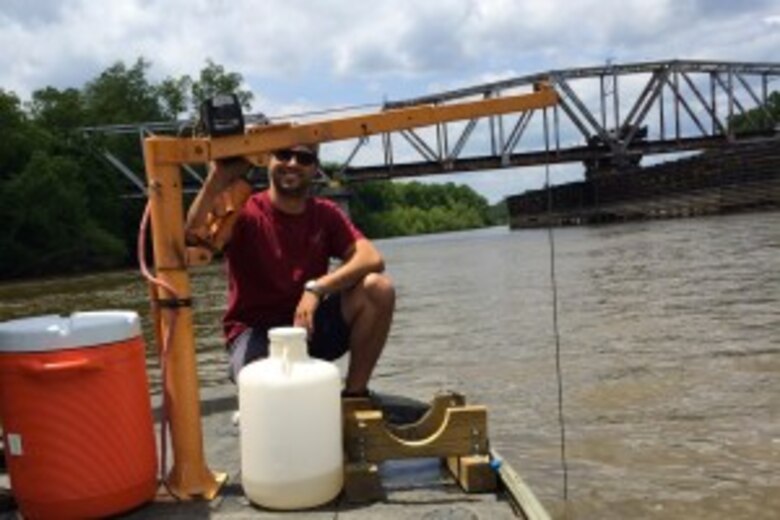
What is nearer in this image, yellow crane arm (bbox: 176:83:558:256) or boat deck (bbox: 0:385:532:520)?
boat deck (bbox: 0:385:532:520)

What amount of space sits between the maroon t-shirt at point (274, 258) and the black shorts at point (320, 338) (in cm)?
7

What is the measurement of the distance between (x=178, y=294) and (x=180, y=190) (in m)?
0.44

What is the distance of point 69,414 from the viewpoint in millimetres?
3623

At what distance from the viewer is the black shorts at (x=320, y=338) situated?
480 cm

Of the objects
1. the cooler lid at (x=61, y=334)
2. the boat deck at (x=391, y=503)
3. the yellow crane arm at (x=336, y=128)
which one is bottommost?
the boat deck at (x=391, y=503)

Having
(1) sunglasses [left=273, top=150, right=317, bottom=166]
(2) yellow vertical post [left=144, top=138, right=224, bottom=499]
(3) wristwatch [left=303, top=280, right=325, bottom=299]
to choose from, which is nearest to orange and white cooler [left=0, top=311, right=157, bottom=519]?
(2) yellow vertical post [left=144, top=138, right=224, bottom=499]

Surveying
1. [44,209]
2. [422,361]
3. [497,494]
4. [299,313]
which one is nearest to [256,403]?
[299,313]

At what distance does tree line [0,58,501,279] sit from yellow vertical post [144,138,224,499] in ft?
174

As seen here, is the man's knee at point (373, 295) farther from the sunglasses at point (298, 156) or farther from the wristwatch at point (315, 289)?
the sunglasses at point (298, 156)

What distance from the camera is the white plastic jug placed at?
3.75m

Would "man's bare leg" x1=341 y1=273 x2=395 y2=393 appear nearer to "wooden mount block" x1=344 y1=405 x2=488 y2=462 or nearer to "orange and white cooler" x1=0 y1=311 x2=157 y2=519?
"wooden mount block" x1=344 y1=405 x2=488 y2=462

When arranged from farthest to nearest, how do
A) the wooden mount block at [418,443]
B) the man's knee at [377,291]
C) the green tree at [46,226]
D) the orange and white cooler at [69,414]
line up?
the green tree at [46,226] → the man's knee at [377,291] → the wooden mount block at [418,443] → the orange and white cooler at [69,414]

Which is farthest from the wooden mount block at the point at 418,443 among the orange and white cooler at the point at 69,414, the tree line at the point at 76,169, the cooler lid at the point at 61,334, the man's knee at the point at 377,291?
the tree line at the point at 76,169

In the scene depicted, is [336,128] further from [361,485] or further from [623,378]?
[623,378]
